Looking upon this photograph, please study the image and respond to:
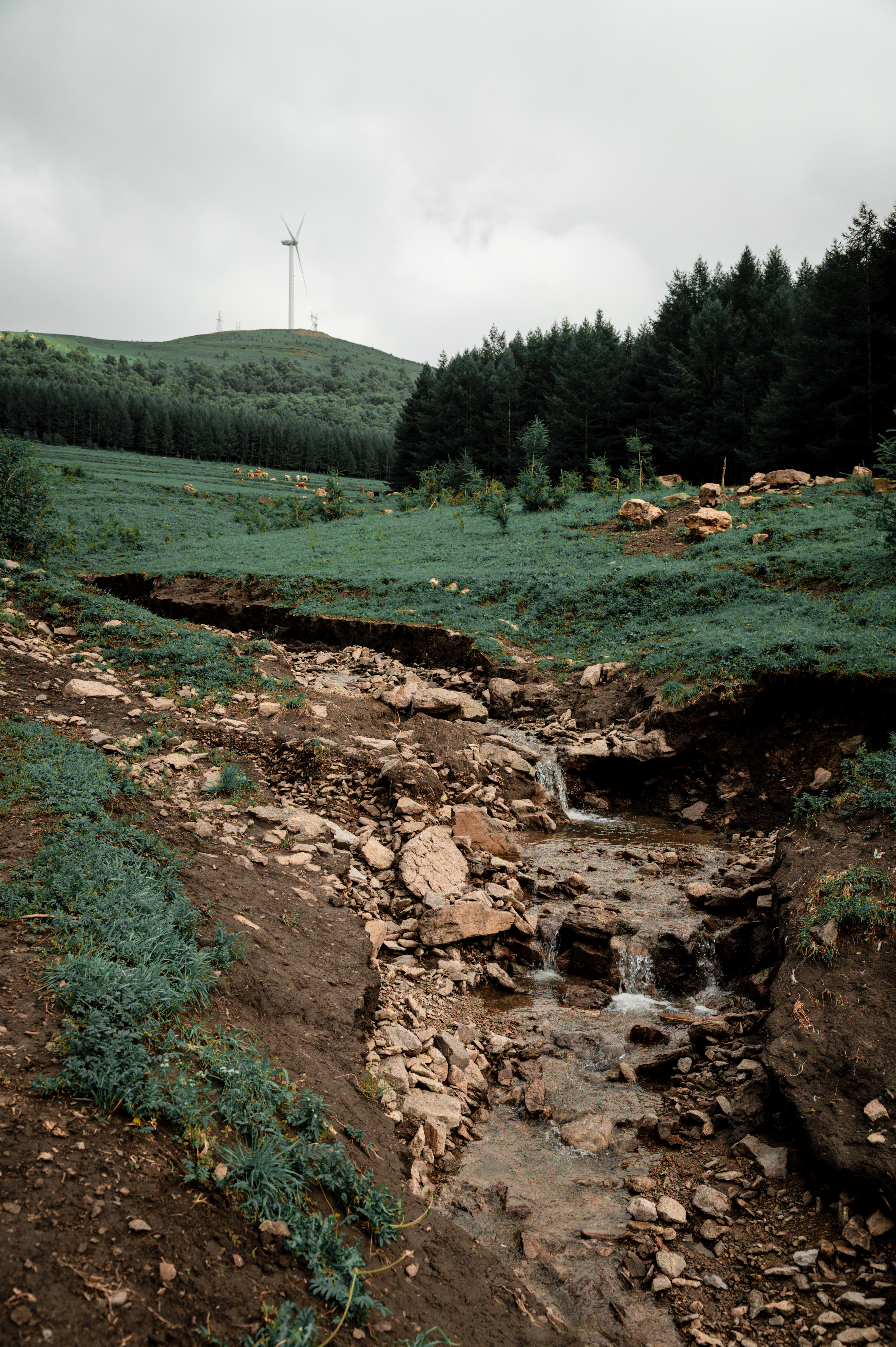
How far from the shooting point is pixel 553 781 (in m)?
11.0

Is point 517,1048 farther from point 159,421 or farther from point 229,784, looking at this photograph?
point 159,421

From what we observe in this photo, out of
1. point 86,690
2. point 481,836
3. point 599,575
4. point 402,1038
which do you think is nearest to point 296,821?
point 481,836

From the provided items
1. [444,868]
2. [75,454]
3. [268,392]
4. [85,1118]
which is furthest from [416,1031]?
[268,392]

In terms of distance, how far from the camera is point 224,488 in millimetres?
56500

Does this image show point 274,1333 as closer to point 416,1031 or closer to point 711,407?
point 416,1031

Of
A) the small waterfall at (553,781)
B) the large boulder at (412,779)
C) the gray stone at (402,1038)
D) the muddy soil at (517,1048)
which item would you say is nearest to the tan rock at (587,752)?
the small waterfall at (553,781)

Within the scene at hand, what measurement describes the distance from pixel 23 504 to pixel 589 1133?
52.5 ft

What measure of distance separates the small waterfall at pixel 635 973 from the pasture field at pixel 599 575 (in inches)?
218

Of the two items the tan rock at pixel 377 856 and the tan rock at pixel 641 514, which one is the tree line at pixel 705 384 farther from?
the tan rock at pixel 377 856

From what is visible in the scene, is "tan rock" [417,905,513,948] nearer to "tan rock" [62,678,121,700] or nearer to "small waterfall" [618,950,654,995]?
"small waterfall" [618,950,654,995]

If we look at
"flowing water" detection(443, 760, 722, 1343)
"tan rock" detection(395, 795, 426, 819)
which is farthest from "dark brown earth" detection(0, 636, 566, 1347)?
"tan rock" detection(395, 795, 426, 819)

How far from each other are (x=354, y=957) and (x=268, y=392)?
6275 inches

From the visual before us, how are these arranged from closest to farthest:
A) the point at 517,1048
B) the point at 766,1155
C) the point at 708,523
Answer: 1. the point at 766,1155
2. the point at 517,1048
3. the point at 708,523

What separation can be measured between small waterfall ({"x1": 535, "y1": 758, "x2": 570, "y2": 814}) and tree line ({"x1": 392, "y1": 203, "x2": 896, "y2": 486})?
20416 mm
